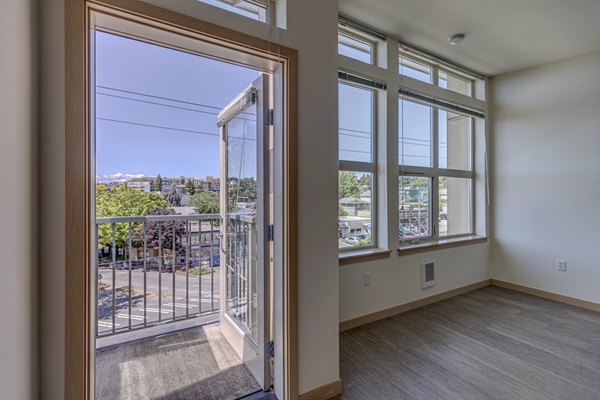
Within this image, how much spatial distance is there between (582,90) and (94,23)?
177 inches

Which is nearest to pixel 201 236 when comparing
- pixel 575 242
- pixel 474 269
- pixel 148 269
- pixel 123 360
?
pixel 148 269

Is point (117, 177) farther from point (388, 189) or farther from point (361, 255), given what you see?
point (388, 189)

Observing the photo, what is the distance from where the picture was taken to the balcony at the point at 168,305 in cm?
193

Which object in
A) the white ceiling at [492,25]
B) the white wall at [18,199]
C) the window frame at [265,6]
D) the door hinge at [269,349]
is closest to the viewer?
the white wall at [18,199]

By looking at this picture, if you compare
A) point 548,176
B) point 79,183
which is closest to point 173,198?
point 79,183

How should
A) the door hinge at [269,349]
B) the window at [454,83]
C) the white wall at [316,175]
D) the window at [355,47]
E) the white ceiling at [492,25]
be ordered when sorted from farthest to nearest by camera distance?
the window at [454,83] < the window at [355,47] < the white ceiling at [492,25] < the door hinge at [269,349] < the white wall at [316,175]

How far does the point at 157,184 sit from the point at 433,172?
3.04m

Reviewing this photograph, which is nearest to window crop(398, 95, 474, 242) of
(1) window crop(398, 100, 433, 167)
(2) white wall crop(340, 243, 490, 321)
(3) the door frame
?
(1) window crop(398, 100, 433, 167)

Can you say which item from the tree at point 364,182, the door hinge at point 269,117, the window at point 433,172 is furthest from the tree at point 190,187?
the window at point 433,172

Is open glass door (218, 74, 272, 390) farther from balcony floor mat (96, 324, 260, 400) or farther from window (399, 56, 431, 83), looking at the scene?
window (399, 56, 431, 83)

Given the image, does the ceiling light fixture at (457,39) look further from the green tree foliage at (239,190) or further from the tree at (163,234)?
the tree at (163,234)

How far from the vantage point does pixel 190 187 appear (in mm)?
2727

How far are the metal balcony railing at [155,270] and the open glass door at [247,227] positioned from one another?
0.25m

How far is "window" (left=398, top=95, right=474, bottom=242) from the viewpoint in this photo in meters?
3.19
